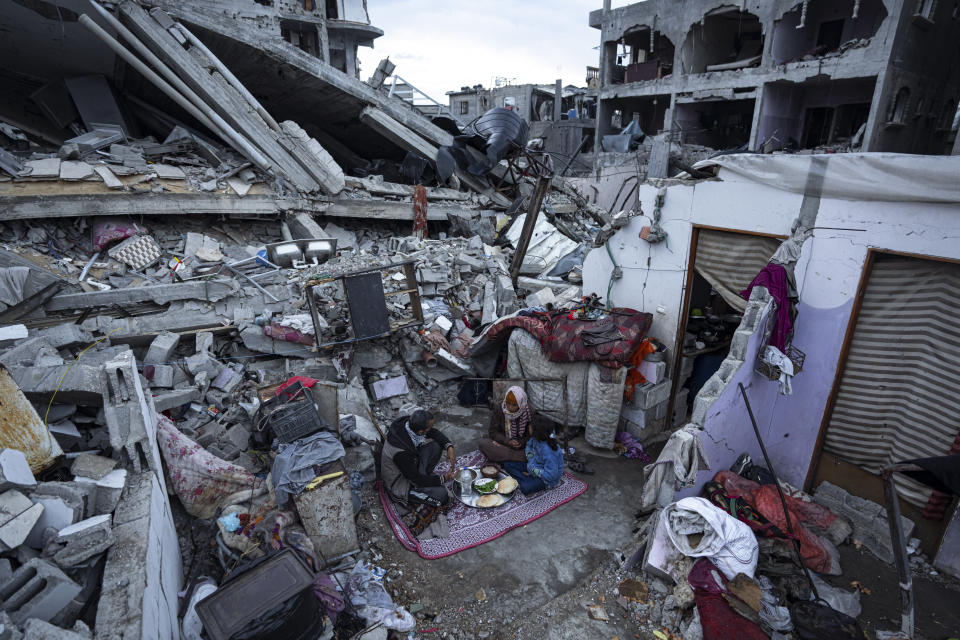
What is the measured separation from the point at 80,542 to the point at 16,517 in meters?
0.40

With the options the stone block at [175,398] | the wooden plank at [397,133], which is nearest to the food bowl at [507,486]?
the stone block at [175,398]

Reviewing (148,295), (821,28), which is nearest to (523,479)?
(148,295)

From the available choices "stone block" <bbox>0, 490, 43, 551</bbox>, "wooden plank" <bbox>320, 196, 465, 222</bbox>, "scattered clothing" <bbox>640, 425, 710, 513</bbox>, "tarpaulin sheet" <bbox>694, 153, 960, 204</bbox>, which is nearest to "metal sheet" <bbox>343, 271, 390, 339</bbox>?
"stone block" <bbox>0, 490, 43, 551</bbox>

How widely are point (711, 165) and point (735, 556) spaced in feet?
14.4

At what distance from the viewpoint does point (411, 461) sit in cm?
520

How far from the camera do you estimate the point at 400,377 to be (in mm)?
7664

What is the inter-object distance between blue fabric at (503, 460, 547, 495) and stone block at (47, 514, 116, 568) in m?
4.02

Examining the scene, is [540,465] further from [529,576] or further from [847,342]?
[847,342]

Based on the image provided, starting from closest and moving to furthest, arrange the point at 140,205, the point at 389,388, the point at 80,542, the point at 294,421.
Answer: the point at 80,542 → the point at 294,421 → the point at 389,388 → the point at 140,205

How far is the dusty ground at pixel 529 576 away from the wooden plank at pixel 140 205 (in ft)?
23.9

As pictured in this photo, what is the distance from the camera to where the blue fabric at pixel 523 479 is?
5.68m

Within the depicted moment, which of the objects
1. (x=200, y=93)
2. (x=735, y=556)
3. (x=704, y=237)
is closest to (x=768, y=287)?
(x=704, y=237)

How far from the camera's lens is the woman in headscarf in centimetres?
612

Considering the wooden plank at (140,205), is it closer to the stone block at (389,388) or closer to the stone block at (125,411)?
the stone block at (389,388)
